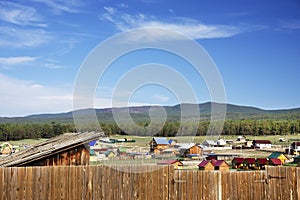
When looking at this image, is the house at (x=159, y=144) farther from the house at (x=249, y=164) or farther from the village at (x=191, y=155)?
the house at (x=249, y=164)

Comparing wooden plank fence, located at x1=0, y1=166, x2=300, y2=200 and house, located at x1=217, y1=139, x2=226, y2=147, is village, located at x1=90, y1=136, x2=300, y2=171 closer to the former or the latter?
house, located at x1=217, y1=139, x2=226, y2=147

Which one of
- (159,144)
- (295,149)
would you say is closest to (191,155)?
(159,144)

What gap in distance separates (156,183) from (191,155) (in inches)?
2098

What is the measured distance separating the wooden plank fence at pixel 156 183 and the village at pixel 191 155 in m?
1.57

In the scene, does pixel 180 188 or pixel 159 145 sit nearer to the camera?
pixel 180 188

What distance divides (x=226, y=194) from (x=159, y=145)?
48.2 meters

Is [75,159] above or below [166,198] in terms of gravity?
above

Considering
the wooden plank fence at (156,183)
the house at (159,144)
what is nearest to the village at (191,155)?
the house at (159,144)

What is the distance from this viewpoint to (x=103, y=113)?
9.37 m

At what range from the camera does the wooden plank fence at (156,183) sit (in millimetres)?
9086

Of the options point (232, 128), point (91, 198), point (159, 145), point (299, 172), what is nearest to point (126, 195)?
point (91, 198)

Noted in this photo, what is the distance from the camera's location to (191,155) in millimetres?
61531

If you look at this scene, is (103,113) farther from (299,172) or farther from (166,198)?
(299,172)

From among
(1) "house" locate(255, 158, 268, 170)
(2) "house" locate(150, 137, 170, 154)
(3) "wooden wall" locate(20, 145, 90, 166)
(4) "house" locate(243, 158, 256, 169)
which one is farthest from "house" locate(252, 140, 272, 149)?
(3) "wooden wall" locate(20, 145, 90, 166)
